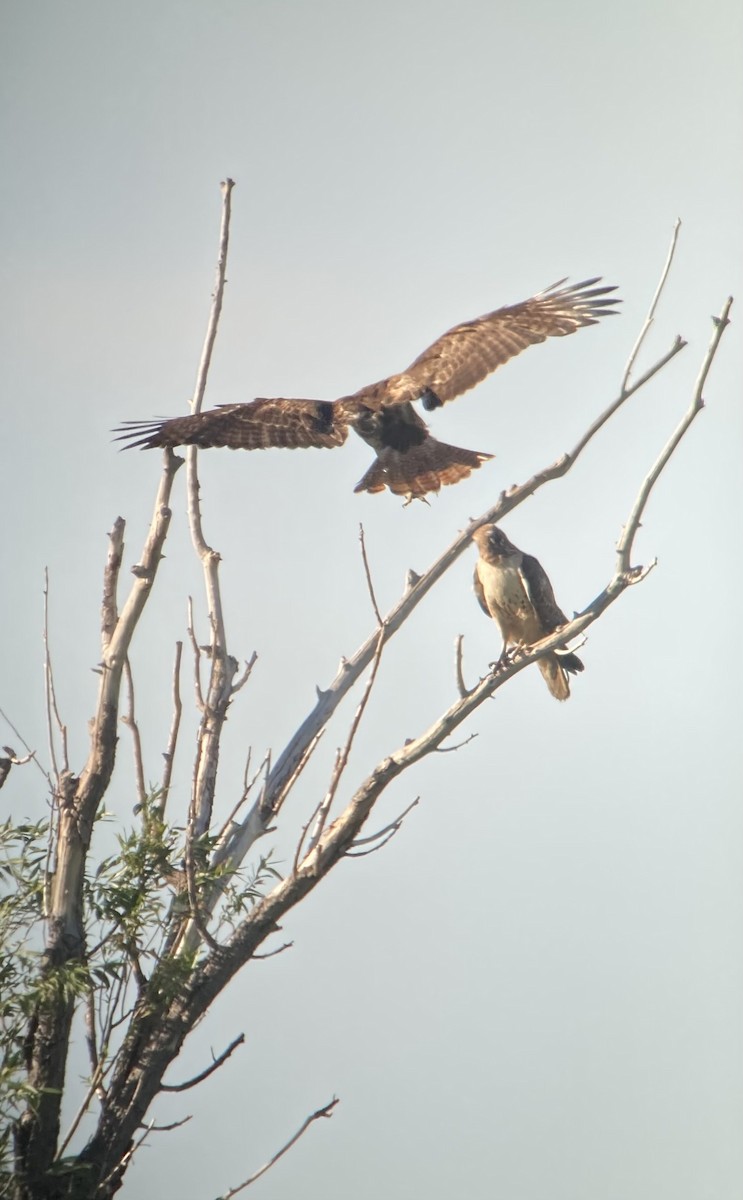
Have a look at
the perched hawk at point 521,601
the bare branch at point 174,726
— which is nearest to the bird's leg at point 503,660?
the perched hawk at point 521,601

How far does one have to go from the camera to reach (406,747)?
3.99 m

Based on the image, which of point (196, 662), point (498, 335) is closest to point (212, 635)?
point (196, 662)

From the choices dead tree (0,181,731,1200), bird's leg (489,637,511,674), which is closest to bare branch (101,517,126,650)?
dead tree (0,181,731,1200)

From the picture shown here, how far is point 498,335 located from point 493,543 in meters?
1.12

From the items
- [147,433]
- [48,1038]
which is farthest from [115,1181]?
[147,433]

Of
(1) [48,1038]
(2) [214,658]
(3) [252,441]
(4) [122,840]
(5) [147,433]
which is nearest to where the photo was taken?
(1) [48,1038]

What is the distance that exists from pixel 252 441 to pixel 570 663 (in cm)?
198

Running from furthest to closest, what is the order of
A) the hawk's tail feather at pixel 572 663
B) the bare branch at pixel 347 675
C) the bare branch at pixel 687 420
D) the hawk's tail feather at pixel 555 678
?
the hawk's tail feather at pixel 555 678 → the hawk's tail feather at pixel 572 663 → the bare branch at pixel 347 675 → the bare branch at pixel 687 420

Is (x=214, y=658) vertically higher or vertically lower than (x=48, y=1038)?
higher

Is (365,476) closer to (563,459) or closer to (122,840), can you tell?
(563,459)

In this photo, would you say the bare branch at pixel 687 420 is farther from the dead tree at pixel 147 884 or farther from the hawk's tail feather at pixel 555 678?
the hawk's tail feather at pixel 555 678

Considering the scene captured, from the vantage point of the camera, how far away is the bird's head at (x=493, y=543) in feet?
21.3

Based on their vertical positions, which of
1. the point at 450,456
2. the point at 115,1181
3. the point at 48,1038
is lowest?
the point at 115,1181

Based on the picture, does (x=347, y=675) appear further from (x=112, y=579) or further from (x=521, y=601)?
(x=521, y=601)
